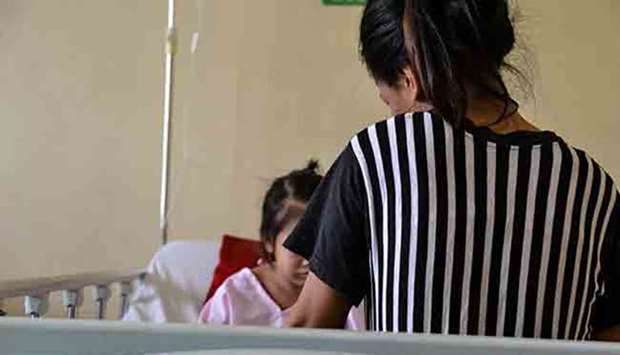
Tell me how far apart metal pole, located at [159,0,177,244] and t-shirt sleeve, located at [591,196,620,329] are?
1.73m

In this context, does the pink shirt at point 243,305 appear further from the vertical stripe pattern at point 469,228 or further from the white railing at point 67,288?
the vertical stripe pattern at point 469,228

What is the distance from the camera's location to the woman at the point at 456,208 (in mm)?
841

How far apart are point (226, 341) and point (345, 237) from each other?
0.55 ft

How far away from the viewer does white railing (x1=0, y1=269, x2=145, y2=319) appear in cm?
143

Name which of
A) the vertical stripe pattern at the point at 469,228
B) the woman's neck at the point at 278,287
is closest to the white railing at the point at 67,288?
the woman's neck at the point at 278,287

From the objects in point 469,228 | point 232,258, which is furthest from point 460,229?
point 232,258

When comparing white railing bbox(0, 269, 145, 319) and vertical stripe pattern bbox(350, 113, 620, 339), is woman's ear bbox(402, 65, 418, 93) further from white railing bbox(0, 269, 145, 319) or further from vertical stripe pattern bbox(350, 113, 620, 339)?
white railing bbox(0, 269, 145, 319)

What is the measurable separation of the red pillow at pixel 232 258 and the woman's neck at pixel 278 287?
0.66 ft

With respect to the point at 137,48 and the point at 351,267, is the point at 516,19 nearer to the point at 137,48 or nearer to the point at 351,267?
the point at 351,267

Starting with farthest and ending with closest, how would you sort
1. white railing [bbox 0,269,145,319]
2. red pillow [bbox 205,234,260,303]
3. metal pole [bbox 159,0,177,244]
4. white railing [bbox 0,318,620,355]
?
metal pole [bbox 159,0,177,244] → red pillow [bbox 205,234,260,303] → white railing [bbox 0,269,145,319] → white railing [bbox 0,318,620,355]

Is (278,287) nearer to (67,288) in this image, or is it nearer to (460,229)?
(67,288)

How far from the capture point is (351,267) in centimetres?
87

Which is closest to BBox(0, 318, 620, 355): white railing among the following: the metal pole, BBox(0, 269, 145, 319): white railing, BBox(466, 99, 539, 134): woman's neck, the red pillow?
BBox(466, 99, 539, 134): woman's neck

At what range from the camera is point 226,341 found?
0.74 meters
